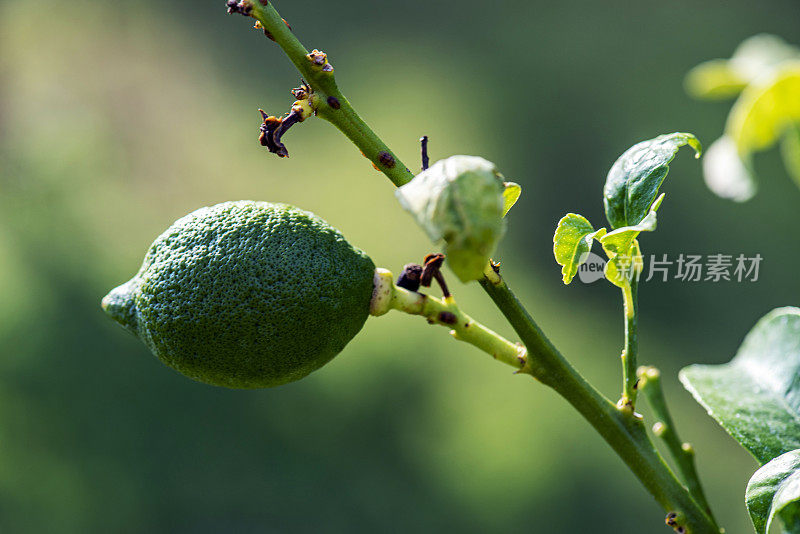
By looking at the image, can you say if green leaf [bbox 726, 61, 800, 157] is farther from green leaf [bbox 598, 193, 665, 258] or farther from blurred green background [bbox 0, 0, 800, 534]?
blurred green background [bbox 0, 0, 800, 534]

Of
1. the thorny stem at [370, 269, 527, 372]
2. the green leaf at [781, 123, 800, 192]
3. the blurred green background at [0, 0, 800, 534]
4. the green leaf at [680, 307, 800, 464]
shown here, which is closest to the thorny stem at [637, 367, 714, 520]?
the green leaf at [680, 307, 800, 464]

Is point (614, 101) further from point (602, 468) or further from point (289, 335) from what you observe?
point (289, 335)

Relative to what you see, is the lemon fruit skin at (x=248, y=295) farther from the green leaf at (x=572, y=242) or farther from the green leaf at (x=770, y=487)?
the green leaf at (x=770, y=487)

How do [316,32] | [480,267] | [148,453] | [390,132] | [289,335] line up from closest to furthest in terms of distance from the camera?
1. [480,267]
2. [289,335]
3. [148,453]
4. [390,132]
5. [316,32]

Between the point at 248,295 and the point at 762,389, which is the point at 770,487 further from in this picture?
the point at 248,295

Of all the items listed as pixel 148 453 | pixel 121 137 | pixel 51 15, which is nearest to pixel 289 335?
pixel 148 453

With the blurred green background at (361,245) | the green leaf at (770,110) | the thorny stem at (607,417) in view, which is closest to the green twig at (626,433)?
the thorny stem at (607,417)

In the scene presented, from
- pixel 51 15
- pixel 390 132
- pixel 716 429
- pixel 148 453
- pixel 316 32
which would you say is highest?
pixel 51 15
